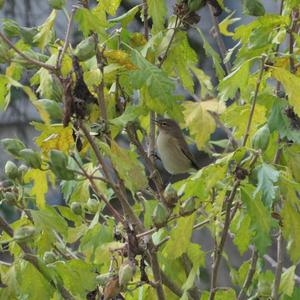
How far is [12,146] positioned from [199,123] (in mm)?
1164

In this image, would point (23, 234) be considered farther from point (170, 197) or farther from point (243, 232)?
point (243, 232)

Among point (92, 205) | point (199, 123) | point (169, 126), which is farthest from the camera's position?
point (169, 126)

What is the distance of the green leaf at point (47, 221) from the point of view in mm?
1646

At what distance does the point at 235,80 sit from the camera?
1.71 metres

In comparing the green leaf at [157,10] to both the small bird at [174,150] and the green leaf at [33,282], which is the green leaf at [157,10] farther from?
the small bird at [174,150]

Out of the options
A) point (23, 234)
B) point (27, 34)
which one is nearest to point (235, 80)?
point (27, 34)

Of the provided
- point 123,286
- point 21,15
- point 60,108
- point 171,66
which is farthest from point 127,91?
point 21,15

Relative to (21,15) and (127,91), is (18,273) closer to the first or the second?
(127,91)

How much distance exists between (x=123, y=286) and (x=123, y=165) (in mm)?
248

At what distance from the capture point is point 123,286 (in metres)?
1.55

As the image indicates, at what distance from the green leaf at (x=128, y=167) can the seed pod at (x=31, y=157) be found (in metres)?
0.15

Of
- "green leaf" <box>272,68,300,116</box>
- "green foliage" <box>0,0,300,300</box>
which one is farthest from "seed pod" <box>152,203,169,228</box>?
"green leaf" <box>272,68,300,116</box>

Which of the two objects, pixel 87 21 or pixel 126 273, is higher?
pixel 87 21

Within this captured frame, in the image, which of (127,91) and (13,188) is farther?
(127,91)
